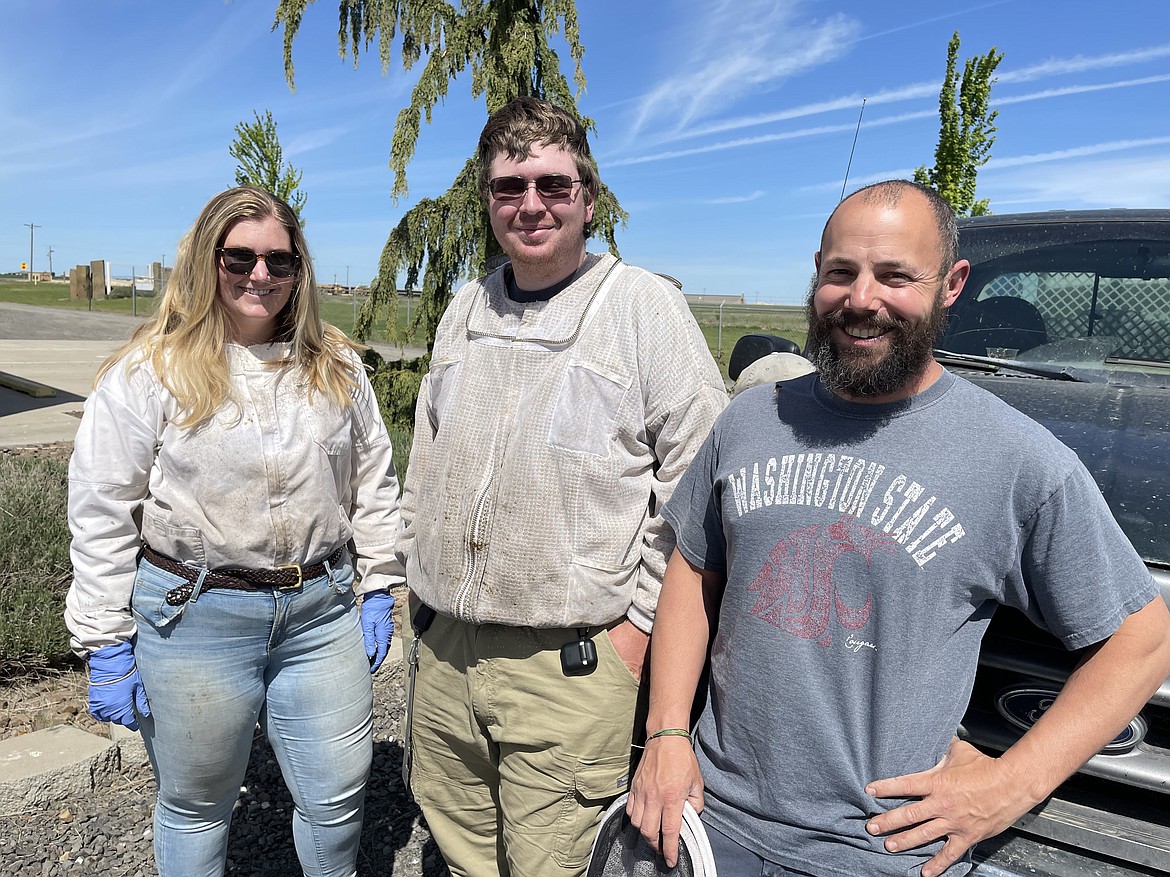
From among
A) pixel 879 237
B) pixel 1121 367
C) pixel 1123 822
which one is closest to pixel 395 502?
pixel 879 237

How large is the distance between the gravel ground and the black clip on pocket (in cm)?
141

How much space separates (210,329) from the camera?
90.2 inches

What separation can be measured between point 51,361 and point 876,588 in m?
17.8

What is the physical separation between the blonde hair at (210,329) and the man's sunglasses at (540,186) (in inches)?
25.1

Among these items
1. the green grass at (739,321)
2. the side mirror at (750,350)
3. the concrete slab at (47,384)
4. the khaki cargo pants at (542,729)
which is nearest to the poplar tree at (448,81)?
the concrete slab at (47,384)

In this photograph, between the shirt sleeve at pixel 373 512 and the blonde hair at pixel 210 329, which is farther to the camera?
the shirt sleeve at pixel 373 512

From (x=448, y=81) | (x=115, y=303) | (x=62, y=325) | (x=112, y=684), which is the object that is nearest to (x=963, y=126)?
(x=448, y=81)

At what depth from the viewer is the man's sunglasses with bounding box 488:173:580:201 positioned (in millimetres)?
2150

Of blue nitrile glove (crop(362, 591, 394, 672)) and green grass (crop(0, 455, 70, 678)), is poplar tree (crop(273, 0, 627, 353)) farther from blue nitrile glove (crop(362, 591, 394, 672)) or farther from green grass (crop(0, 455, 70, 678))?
blue nitrile glove (crop(362, 591, 394, 672))

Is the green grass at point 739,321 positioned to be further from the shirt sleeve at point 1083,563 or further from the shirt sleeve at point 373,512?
the shirt sleeve at point 1083,563

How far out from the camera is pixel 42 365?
50.0 ft

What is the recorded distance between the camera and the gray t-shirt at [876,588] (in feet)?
5.08

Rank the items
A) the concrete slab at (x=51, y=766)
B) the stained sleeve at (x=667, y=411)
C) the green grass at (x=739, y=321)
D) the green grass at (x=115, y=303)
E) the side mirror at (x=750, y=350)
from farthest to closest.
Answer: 1. the green grass at (x=115, y=303)
2. the green grass at (x=739, y=321)
3. the side mirror at (x=750, y=350)
4. the concrete slab at (x=51, y=766)
5. the stained sleeve at (x=667, y=411)

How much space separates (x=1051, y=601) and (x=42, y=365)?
17165mm
